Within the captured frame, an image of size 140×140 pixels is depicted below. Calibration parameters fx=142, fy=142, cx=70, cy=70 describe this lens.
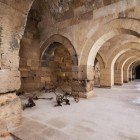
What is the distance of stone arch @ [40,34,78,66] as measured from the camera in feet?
19.1

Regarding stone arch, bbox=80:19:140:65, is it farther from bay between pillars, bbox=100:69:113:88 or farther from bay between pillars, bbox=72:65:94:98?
bay between pillars, bbox=100:69:113:88

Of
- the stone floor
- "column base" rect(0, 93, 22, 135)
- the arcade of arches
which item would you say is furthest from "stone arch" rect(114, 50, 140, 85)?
"column base" rect(0, 93, 22, 135)

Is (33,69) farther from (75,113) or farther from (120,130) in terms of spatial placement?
(120,130)

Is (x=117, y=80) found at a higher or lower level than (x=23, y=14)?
lower

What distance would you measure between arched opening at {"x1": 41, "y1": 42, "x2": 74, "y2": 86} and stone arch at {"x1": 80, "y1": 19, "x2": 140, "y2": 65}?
84.1 inches

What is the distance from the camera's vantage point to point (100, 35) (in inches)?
205

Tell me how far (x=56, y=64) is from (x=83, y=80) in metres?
3.33

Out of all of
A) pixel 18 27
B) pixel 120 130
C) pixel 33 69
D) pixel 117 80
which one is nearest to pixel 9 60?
pixel 18 27

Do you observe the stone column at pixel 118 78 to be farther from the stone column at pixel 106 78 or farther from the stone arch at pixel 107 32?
the stone arch at pixel 107 32

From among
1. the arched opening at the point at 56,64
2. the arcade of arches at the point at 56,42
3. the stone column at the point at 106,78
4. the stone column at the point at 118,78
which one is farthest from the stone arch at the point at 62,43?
the stone column at the point at 118,78

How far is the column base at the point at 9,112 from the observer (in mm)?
2457

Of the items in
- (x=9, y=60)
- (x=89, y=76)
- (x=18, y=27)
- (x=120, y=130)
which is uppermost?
(x=18, y=27)

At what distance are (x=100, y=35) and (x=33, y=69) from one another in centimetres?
365

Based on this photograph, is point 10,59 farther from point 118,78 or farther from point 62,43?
point 118,78
